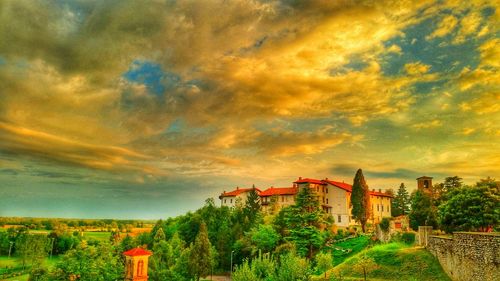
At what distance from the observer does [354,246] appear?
54938 mm

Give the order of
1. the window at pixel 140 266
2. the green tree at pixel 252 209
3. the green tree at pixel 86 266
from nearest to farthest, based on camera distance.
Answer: the green tree at pixel 86 266 < the window at pixel 140 266 < the green tree at pixel 252 209

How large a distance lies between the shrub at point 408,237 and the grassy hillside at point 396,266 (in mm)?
5032

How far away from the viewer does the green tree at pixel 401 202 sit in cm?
9369

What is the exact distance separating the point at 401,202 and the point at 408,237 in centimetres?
5658

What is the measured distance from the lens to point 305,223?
54.2 meters

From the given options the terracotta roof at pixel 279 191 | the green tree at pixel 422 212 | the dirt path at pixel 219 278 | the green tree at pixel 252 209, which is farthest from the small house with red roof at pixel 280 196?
the green tree at pixel 422 212

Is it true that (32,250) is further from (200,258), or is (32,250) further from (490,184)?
(490,184)

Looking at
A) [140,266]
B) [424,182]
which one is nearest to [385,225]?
Result: [424,182]

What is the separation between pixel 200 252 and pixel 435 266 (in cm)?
3744

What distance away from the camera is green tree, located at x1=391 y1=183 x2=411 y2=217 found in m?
93.7

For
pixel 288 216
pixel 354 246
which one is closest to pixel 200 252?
pixel 288 216

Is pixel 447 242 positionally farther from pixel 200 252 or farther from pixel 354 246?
pixel 200 252

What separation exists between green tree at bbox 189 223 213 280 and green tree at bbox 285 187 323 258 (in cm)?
1395

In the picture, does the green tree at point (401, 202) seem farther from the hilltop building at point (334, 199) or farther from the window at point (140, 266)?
the window at point (140, 266)
